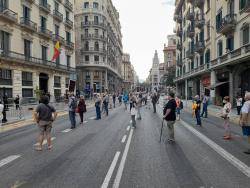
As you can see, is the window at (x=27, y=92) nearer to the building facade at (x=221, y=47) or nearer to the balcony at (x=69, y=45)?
the balcony at (x=69, y=45)

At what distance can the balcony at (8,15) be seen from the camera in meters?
28.9

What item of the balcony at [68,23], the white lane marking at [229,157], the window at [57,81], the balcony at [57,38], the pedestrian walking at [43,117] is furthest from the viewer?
the balcony at [68,23]

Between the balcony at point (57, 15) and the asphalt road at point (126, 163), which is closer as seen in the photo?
the asphalt road at point (126, 163)

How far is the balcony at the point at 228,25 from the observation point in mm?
25719

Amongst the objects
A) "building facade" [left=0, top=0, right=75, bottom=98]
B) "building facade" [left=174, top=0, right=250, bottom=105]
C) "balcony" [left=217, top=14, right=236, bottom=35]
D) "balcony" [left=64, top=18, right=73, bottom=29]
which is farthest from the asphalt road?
"balcony" [left=64, top=18, right=73, bottom=29]

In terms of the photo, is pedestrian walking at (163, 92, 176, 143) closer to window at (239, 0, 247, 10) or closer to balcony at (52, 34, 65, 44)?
window at (239, 0, 247, 10)

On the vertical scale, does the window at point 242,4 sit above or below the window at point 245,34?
above

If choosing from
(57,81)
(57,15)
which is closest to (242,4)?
(57,15)

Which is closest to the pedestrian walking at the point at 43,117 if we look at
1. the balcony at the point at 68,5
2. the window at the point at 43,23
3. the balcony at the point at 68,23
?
the window at the point at 43,23

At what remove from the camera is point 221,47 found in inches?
1185

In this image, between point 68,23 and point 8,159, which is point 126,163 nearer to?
point 8,159

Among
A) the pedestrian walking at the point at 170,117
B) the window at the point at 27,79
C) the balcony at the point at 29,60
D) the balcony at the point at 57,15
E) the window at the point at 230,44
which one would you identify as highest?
the balcony at the point at 57,15

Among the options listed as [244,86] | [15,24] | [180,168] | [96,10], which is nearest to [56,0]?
[15,24]

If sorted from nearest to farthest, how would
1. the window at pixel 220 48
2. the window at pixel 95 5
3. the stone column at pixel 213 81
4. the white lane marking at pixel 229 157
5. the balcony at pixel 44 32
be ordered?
the white lane marking at pixel 229 157, the window at pixel 220 48, the stone column at pixel 213 81, the balcony at pixel 44 32, the window at pixel 95 5
